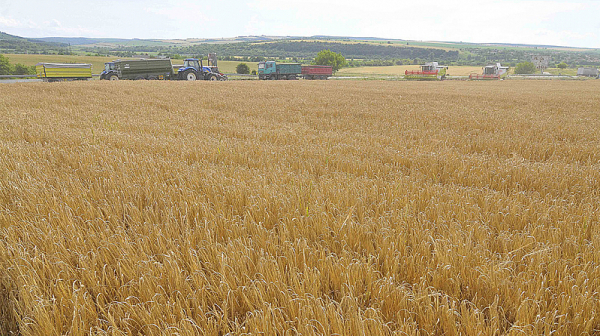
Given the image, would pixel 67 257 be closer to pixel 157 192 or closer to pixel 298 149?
pixel 157 192

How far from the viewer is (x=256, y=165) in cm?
509

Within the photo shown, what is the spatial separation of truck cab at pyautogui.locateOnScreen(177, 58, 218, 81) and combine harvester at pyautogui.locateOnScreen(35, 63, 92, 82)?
1203 cm

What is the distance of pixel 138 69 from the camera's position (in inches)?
1449

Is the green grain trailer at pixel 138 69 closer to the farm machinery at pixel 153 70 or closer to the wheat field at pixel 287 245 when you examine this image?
the farm machinery at pixel 153 70

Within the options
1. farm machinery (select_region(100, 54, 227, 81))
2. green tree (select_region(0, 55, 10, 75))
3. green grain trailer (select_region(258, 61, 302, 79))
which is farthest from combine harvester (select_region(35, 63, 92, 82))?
green tree (select_region(0, 55, 10, 75))

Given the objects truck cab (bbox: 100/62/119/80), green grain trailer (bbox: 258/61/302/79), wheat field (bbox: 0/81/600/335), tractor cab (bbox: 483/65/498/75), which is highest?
tractor cab (bbox: 483/65/498/75)

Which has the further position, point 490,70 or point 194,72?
point 490,70

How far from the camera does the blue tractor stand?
Answer: 125ft

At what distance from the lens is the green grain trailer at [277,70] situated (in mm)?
51562

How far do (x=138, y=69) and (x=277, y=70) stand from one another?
20815 mm

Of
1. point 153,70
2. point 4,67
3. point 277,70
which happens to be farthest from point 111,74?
point 4,67

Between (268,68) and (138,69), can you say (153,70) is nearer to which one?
(138,69)

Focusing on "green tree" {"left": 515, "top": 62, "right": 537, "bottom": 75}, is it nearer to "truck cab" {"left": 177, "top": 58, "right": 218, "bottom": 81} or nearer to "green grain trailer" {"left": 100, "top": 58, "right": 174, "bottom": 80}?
"truck cab" {"left": 177, "top": 58, "right": 218, "bottom": 81}

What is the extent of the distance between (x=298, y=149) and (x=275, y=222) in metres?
3.18
